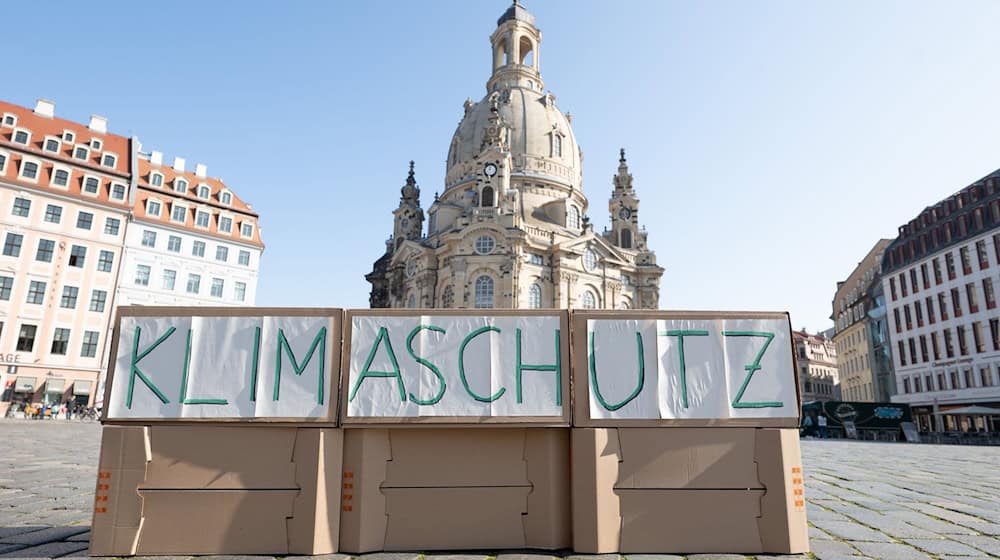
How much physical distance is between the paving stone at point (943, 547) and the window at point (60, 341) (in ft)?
142

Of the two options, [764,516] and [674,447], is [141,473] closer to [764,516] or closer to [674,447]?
[674,447]

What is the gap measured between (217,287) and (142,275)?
15.9ft

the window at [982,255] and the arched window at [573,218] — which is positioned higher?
the arched window at [573,218]

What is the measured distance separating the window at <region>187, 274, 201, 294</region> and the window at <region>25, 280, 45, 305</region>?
8456mm

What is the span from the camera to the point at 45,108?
Result: 135ft

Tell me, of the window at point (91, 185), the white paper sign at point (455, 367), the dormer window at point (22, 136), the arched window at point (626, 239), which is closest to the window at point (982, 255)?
the arched window at point (626, 239)

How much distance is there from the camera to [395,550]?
16.5 ft

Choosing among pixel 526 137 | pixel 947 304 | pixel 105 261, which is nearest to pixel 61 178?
pixel 105 261

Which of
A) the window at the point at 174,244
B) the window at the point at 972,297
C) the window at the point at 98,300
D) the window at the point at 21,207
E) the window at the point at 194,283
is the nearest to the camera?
the window at the point at 21,207

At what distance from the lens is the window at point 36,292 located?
35.7 m

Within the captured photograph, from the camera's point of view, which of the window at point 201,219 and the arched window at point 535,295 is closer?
the window at point 201,219

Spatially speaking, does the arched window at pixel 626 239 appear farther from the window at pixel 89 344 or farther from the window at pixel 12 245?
the window at pixel 12 245

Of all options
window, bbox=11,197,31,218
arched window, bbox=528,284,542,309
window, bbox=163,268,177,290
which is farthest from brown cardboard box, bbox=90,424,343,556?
window, bbox=163,268,177,290

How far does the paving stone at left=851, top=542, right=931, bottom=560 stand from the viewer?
4852 millimetres
